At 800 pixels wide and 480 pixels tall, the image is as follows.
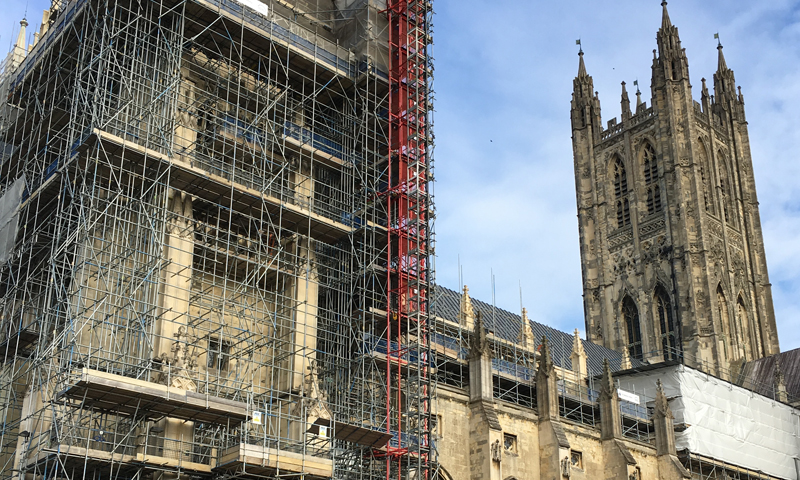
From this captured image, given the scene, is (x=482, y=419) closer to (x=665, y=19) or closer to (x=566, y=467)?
(x=566, y=467)

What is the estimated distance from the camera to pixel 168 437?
25266mm

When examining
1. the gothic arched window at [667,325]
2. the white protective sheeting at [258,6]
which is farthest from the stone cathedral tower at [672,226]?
the white protective sheeting at [258,6]

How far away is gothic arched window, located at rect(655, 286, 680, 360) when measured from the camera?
216 feet

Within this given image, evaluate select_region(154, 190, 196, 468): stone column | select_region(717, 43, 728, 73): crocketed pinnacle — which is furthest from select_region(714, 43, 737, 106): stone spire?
select_region(154, 190, 196, 468): stone column

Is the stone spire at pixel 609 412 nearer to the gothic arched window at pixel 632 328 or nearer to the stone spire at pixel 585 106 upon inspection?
the gothic arched window at pixel 632 328

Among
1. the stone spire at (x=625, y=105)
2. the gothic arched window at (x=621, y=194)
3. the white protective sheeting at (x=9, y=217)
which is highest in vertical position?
the stone spire at (x=625, y=105)

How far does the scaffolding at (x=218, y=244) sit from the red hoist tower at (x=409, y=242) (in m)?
0.12

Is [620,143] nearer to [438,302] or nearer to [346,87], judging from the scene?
[438,302]

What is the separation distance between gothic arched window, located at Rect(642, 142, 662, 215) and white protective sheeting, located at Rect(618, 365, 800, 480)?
67.0ft

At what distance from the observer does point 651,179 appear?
72.9 meters

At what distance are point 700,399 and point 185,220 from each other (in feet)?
105

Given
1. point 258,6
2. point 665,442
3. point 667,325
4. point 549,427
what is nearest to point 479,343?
point 549,427

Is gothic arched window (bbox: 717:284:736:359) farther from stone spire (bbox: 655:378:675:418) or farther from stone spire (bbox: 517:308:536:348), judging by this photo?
stone spire (bbox: 517:308:536:348)

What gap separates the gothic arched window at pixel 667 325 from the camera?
65.9 m
